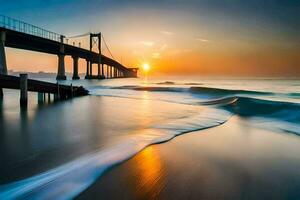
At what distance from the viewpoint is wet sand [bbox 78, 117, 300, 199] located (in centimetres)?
338

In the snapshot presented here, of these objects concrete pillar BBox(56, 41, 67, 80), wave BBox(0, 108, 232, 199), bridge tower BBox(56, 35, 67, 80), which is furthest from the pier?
concrete pillar BBox(56, 41, 67, 80)

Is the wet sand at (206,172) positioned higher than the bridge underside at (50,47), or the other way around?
the bridge underside at (50,47)

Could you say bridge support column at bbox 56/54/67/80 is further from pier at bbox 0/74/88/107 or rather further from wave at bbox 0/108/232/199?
wave at bbox 0/108/232/199

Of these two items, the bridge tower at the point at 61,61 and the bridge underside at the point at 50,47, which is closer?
the bridge underside at the point at 50,47

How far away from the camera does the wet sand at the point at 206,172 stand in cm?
338

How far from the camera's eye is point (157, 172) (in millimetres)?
4156

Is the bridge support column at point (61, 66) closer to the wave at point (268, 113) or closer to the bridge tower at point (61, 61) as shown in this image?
the bridge tower at point (61, 61)

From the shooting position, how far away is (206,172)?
421 cm

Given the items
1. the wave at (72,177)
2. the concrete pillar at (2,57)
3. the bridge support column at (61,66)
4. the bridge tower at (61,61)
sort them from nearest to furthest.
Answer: the wave at (72,177) < the concrete pillar at (2,57) < the bridge tower at (61,61) < the bridge support column at (61,66)

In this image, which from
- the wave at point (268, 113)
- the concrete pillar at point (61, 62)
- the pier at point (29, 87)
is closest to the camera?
the wave at point (268, 113)

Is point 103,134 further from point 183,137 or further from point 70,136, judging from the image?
point 183,137

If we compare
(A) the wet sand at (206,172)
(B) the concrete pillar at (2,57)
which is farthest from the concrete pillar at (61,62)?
(A) the wet sand at (206,172)

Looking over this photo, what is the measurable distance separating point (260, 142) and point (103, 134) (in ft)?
14.1

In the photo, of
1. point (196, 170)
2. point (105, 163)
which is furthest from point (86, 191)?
point (196, 170)
